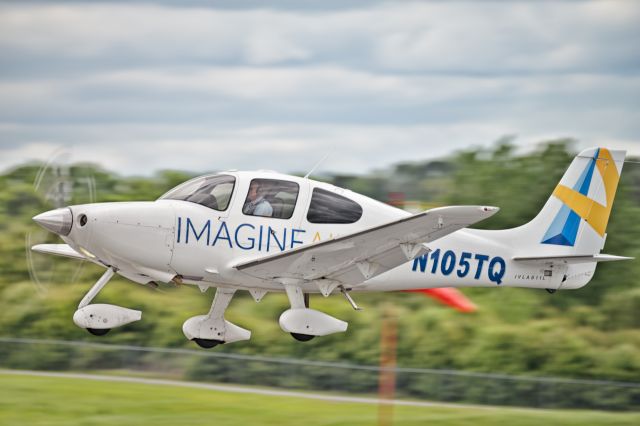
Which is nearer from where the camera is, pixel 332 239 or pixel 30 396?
pixel 332 239

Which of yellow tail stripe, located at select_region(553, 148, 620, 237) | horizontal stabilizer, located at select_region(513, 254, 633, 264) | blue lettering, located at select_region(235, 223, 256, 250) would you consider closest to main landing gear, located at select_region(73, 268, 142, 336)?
blue lettering, located at select_region(235, 223, 256, 250)

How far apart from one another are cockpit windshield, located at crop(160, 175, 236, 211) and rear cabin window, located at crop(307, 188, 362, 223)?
105 centimetres

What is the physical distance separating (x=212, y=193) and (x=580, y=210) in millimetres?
5432

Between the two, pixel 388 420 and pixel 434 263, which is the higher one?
pixel 434 263

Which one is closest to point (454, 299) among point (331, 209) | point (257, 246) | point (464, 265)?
point (464, 265)

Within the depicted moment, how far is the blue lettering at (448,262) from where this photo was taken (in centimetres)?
1353

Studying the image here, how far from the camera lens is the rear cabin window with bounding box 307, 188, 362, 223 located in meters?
12.7

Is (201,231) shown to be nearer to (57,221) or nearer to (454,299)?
→ (57,221)

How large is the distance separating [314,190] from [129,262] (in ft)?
8.04

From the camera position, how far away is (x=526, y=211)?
34031 mm

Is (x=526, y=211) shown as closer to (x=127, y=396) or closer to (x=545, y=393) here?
(x=545, y=393)

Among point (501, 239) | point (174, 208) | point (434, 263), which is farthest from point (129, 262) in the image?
point (501, 239)

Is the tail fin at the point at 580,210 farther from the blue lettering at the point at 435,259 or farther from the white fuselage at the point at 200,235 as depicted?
the white fuselage at the point at 200,235

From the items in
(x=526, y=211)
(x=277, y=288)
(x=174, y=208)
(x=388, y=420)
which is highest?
(x=526, y=211)
